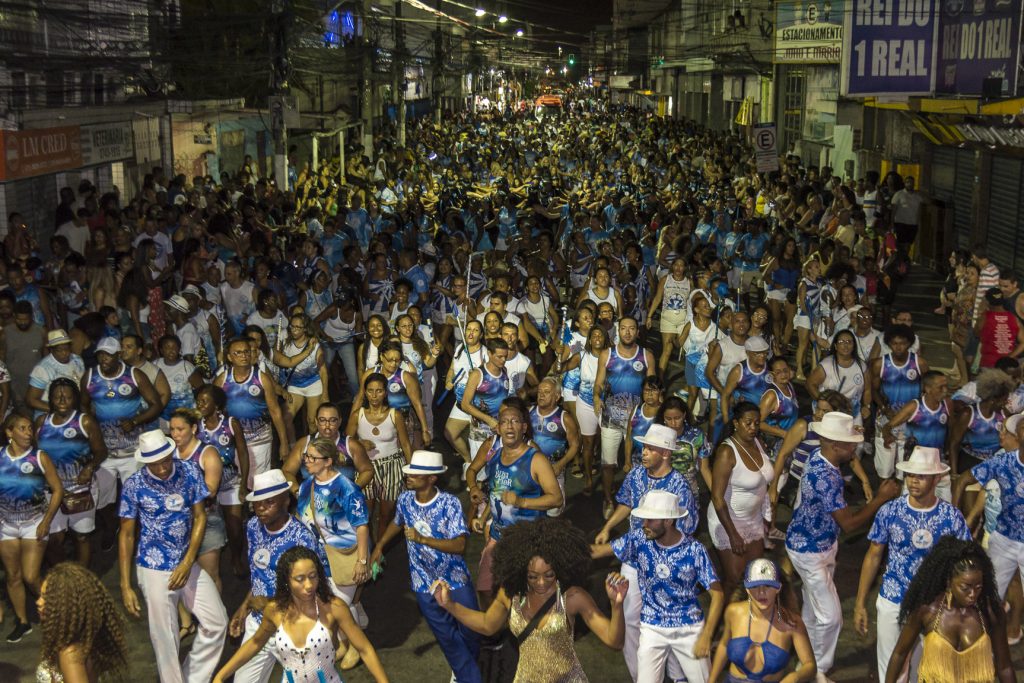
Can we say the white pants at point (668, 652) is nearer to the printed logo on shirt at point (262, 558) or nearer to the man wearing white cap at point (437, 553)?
the man wearing white cap at point (437, 553)

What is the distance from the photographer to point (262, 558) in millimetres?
6301

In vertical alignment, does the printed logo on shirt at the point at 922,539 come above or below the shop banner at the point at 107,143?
below

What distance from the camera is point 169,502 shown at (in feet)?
22.4

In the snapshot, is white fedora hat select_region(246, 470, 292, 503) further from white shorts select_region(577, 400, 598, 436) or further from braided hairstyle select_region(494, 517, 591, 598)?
white shorts select_region(577, 400, 598, 436)

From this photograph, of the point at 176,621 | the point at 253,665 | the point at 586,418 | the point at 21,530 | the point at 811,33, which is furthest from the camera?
the point at 811,33

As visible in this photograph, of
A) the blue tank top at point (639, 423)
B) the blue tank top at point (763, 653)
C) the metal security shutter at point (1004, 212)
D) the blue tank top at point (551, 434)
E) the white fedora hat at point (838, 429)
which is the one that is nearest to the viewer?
the blue tank top at point (763, 653)

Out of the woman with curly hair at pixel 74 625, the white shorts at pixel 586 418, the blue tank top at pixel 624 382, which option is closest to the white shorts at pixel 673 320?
the white shorts at pixel 586 418

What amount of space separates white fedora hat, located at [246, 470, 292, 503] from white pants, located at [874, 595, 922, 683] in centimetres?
310

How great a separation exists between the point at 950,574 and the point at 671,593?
1309 mm

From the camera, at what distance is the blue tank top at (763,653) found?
18.1 ft

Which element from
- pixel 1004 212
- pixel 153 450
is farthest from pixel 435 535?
pixel 1004 212

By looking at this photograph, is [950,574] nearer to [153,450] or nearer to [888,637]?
[888,637]

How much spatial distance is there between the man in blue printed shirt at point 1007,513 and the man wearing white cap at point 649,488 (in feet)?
5.69

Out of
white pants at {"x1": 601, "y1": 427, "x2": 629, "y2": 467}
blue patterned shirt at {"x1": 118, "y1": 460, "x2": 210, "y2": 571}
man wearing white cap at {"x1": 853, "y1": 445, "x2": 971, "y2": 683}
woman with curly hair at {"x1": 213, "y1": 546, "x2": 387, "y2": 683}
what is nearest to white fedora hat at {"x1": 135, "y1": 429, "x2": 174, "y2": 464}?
blue patterned shirt at {"x1": 118, "y1": 460, "x2": 210, "y2": 571}
